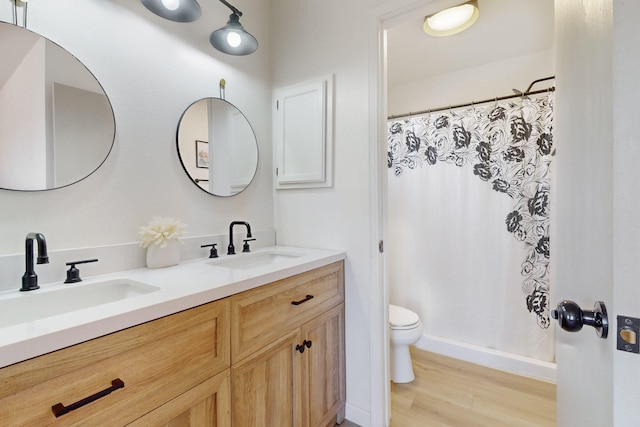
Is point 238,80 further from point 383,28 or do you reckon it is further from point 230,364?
point 230,364

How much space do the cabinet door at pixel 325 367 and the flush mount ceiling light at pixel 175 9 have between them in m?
1.54

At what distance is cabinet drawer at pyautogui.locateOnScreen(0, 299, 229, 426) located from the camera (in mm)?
521

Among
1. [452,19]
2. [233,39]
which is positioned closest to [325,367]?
[233,39]

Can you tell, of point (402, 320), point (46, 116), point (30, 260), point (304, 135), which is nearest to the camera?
point (30, 260)

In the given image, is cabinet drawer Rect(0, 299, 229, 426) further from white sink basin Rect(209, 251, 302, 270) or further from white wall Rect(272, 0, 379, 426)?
white wall Rect(272, 0, 379, 426)

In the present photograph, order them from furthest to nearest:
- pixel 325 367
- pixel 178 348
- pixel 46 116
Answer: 1. pixel 325 367
2. pixel 46 116
3. pixel 178 348

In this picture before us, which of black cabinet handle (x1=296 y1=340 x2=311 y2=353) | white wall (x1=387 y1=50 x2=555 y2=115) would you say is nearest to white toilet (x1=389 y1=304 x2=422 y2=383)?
black cabinet handle (x1=296 y1=340 x2=311 y2=353)

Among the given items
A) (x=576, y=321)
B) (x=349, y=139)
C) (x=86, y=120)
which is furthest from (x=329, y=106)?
(x=576, y=321)

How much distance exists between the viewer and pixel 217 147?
1573mm

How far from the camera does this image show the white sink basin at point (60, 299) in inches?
32.1

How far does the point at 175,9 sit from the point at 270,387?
1676mm

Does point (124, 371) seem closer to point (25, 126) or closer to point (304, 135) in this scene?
point (25, 126)

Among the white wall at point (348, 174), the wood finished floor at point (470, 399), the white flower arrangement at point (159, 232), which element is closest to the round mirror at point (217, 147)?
the white flower arrangement at point (159, 232)

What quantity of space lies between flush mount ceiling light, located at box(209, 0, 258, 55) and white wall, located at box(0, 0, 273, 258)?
94 mm
